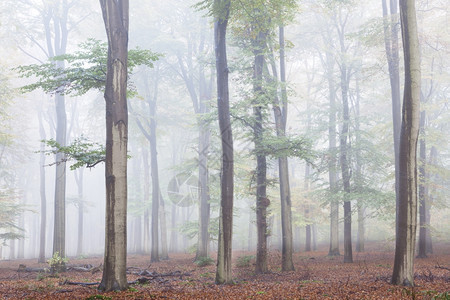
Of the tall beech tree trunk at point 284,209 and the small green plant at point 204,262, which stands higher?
the tall beech tree trunk at point 284,209

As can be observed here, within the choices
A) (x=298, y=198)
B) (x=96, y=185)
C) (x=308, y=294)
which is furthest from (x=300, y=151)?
(x=96, y=185)

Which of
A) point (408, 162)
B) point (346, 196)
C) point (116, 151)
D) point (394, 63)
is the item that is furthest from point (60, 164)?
point (394, 63)

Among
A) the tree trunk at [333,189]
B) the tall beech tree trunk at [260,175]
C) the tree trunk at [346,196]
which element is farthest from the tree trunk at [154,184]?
the tree trunk at [346,196]

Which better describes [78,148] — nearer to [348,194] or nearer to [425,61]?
[348,194]

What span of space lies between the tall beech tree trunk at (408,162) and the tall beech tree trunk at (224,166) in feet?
14.4

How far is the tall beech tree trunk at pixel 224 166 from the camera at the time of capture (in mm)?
10070

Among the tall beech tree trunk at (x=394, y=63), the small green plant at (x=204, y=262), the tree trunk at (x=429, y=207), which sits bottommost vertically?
the small green plant at (x=204, y=262)

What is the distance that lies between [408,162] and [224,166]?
16.2ft

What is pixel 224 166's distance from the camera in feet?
34.6

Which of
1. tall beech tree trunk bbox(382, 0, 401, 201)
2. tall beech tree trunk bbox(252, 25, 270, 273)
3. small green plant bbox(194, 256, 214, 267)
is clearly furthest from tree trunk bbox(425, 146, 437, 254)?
small green plant bbox(194, 256, 214, 267)

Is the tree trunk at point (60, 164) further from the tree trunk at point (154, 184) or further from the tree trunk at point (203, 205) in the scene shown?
the tree trunk at point (203, 205)

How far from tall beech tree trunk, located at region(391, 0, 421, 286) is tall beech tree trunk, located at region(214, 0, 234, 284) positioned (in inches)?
173

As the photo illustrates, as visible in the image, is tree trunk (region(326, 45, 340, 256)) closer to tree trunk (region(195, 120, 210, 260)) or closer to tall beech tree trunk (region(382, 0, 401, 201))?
tall beech tree trunk (region(382, 0, 401, 201))

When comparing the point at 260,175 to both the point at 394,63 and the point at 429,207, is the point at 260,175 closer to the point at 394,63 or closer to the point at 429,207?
the point at 394,63
